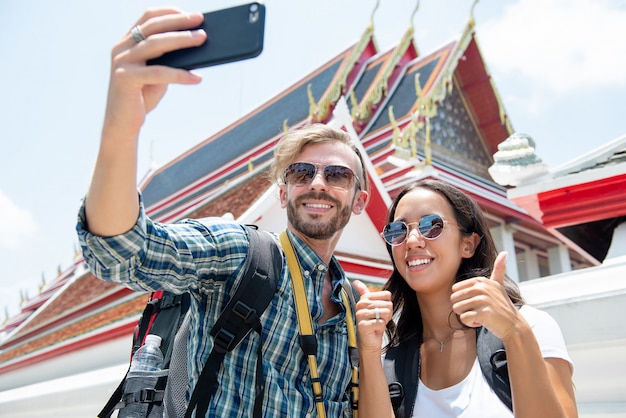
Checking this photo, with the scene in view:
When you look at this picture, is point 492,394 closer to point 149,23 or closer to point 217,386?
point 217,386

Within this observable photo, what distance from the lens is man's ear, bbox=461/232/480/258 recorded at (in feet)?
5.31

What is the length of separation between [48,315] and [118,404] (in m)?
6.71

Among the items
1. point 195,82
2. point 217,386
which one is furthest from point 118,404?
point 195,82

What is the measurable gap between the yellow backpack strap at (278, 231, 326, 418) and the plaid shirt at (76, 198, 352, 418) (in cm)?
1

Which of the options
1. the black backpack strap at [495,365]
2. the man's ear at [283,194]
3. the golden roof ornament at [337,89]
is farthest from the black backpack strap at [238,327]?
the golden roof ornament at [337,89]

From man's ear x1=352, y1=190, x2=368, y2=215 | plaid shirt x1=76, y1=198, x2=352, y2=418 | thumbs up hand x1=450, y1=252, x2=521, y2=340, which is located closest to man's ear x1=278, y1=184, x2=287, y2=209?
man's ear x1=352, y1=190, x2=368, y2=215

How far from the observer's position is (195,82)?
88cm

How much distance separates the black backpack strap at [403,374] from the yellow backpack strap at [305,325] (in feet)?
0.80

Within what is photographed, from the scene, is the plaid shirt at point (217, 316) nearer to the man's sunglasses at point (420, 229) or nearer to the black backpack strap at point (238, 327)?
the black backpack strap at point (238, 327)

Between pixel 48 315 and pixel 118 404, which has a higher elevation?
pixel 48 315

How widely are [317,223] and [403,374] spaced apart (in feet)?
1.39

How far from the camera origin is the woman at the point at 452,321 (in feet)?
3.97

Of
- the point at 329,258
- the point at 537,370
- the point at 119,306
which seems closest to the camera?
the point at 537,370

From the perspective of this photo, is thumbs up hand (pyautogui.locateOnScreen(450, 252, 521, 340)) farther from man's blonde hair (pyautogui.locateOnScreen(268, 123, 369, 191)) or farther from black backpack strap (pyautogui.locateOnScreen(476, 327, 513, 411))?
man's blonde hair (pyautogui.locateOnScreen(268, 123, 369, 191))
